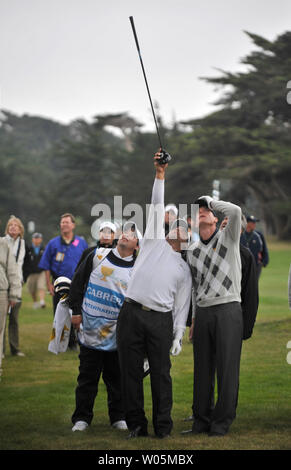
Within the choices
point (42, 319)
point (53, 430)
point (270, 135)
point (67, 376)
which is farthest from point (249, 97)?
point (53, 430)

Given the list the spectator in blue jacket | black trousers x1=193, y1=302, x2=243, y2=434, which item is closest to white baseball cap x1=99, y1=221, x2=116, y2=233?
black trousers x1=193, y1=302, x2=243, y2=434

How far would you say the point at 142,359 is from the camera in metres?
6.99

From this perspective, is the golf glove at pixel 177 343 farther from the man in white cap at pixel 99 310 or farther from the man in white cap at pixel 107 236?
the man in white cap at pixel 107 236

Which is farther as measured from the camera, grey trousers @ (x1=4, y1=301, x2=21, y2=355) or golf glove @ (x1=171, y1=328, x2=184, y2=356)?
grey trousers @ (x1=4, y1=301, x2=21, y2=355)

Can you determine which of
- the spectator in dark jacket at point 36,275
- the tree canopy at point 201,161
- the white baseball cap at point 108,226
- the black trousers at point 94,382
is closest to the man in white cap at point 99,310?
the black trousers at point 94,382

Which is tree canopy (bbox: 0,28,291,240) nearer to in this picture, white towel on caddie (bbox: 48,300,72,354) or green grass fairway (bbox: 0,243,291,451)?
green grass fairway (bbox: 0,243,291,451)

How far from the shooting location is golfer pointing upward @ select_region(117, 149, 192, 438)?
6.89 metres

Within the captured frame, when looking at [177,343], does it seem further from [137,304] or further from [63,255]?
[63,255]

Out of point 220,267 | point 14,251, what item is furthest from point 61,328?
point 14,251

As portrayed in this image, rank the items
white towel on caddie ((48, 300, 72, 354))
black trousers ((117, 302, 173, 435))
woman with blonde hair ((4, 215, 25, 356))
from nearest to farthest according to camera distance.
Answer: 1. black trousers ((117, 302, 173, 435))
2. white towel on caddie ((48, 300, 72, 354))
3. woman with blonde hair ((4, 215, 25, 356))

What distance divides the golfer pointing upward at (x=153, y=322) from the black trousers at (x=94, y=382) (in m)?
0.61

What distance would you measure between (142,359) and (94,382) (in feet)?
2.61

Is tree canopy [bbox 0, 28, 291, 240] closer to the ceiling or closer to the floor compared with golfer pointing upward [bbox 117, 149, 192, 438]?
closer to the ceiling
